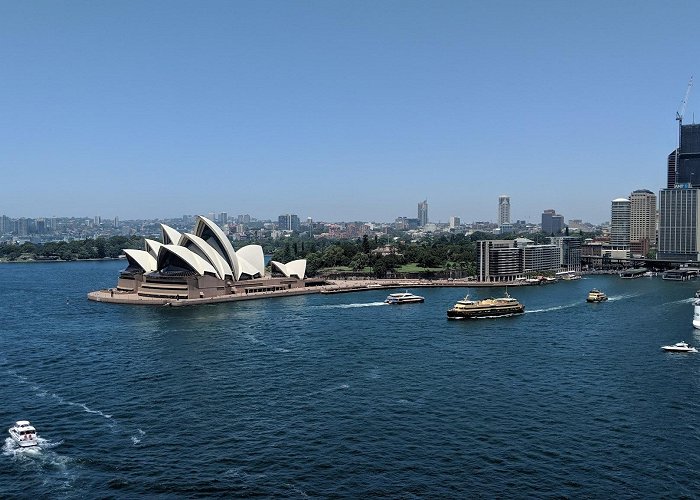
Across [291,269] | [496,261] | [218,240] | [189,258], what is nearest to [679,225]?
[496,261]

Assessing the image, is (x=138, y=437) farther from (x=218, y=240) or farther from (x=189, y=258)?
(x=218, y=240)

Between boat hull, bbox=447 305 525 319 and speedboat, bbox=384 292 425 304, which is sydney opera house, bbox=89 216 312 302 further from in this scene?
boat hull, bbox=447 305 525 319

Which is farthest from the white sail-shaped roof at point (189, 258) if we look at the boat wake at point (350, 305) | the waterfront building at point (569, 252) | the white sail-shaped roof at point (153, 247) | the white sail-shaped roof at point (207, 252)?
the waterfront building at point (569, 252)

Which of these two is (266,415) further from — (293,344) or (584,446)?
(293,344)

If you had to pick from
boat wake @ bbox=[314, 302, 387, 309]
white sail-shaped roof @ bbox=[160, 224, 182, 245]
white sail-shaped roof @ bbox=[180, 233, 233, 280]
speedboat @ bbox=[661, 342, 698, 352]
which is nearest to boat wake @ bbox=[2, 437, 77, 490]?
speedboat @ bbox=[661, 342, 698, 352]

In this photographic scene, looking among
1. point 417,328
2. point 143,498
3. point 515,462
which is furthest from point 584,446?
point 417,328

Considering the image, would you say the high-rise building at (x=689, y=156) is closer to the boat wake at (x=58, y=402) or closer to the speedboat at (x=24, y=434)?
the boat wake at (x=58, y=402)
